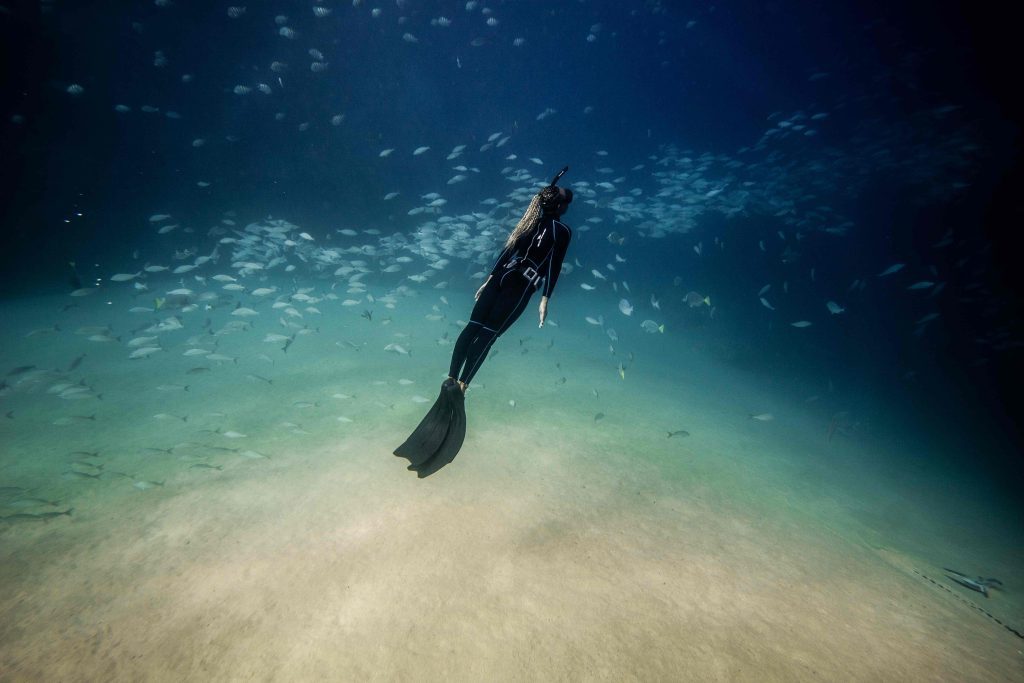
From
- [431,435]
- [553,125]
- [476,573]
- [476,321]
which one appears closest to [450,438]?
[431,435]

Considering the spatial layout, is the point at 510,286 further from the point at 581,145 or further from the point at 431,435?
the point at 581,145

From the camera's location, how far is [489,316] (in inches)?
162

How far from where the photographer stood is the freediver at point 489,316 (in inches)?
161

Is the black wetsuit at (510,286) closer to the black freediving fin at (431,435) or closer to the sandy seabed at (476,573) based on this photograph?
the black freediving fin at (431,435)

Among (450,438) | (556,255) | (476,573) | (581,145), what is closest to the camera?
(450,438)

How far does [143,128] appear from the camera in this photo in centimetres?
1566

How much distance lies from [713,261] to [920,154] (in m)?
20.9

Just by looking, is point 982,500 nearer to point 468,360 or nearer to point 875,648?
point 875,648

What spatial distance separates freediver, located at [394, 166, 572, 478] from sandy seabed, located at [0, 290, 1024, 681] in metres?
1.90

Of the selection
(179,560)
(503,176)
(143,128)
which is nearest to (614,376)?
(503,176)

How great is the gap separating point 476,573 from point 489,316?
3.40 m

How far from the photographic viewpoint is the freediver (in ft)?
13.4

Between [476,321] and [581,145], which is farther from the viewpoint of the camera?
[581,145]

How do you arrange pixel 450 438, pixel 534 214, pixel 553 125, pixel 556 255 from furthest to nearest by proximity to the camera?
pixel 553 125 → pixel 534 214 → pixel 556 255 → pixel 450 438
